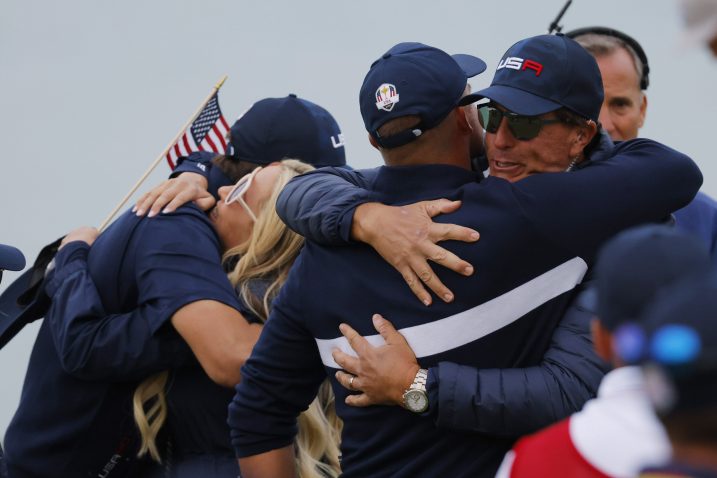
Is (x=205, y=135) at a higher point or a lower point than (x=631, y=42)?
lower

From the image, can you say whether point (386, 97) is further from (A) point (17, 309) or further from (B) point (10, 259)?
(A) point (17, 309)

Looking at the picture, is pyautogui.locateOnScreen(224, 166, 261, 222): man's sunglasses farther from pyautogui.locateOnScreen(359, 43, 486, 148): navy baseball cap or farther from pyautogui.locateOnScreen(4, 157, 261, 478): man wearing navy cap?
pyautogui.locateOnScreen(359, 43, 486, 148): navy baseball cap

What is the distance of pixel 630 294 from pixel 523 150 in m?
0.98

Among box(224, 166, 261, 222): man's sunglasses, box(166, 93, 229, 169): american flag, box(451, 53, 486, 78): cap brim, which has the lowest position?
box(166, 93, 229, 169): american flag

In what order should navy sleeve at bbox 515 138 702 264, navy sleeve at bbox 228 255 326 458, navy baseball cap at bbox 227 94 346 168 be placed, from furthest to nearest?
navy baseball cap at bbox 227 94 346 168
navy sleeve at bbox 228 255 326 458
navy sleeve at bbox 515 138 702 264

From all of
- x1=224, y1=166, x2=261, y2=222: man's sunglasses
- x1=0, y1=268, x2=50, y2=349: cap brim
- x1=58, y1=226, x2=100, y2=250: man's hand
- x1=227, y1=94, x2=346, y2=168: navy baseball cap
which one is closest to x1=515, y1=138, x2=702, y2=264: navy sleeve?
x1=224, y1=166, x2=261, y2=222: man's sunglasses

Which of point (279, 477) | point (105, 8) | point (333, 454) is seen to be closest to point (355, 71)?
point (105, 8)

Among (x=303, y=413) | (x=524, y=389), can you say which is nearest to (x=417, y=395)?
(x=524, y=389)

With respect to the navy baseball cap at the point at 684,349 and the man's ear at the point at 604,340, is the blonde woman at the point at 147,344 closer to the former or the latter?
the man's ear at the point at 604,340

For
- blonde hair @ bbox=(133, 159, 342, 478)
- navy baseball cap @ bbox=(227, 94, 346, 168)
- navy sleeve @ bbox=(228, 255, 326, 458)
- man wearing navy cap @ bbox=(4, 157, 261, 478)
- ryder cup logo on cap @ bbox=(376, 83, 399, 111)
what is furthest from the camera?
navy baseball cap @ bbox=(227, 94, 346, 168)

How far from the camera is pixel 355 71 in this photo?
5398 millimetres

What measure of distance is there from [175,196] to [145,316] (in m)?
0.34

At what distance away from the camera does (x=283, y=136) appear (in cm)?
313

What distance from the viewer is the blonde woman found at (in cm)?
264
